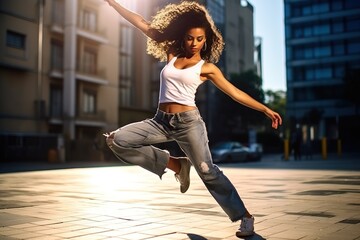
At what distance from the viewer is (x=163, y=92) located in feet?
12.0

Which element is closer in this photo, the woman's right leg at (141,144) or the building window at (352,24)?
the woman's right leg at (141,144)

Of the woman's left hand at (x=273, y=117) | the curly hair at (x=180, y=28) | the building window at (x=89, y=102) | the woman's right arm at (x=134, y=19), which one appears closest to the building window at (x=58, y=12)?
the building window at (x=89, y=102)

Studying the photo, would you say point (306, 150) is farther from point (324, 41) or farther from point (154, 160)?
point (324, 41)

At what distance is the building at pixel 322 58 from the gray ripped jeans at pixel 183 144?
52.0m

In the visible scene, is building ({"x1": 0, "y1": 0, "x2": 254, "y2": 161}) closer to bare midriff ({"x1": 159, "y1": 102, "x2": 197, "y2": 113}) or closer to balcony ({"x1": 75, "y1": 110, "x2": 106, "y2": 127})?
balcony ({"x1": 75, "y1": 110, "x2": 106, "y2": 127})

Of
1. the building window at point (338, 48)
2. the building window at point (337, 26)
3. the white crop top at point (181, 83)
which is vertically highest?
the building window at point (337, 26)

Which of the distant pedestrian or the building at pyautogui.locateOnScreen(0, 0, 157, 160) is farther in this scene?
the building at pyautogui.locateOnScreen(0, 0, 157, 160)

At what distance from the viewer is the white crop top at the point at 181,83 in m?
3.56

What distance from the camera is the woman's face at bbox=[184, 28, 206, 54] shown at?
365 cm

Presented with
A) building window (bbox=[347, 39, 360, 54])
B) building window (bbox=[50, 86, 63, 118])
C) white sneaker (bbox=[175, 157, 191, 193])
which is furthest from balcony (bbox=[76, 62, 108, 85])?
building window (bbox=[347, 39, 360, 54])

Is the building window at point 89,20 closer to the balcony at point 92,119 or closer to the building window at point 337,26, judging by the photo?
the balcony at point 92,119

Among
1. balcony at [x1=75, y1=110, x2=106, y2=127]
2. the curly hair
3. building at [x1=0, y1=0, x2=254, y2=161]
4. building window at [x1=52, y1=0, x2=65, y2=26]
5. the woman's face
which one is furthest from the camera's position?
balcony at [x1=75, y1=110, x2=106, y2=127]

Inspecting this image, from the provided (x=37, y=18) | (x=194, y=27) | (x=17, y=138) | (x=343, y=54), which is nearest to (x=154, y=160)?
(x=194, y=27)

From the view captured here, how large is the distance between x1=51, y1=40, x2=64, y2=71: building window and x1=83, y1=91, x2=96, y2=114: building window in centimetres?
327
